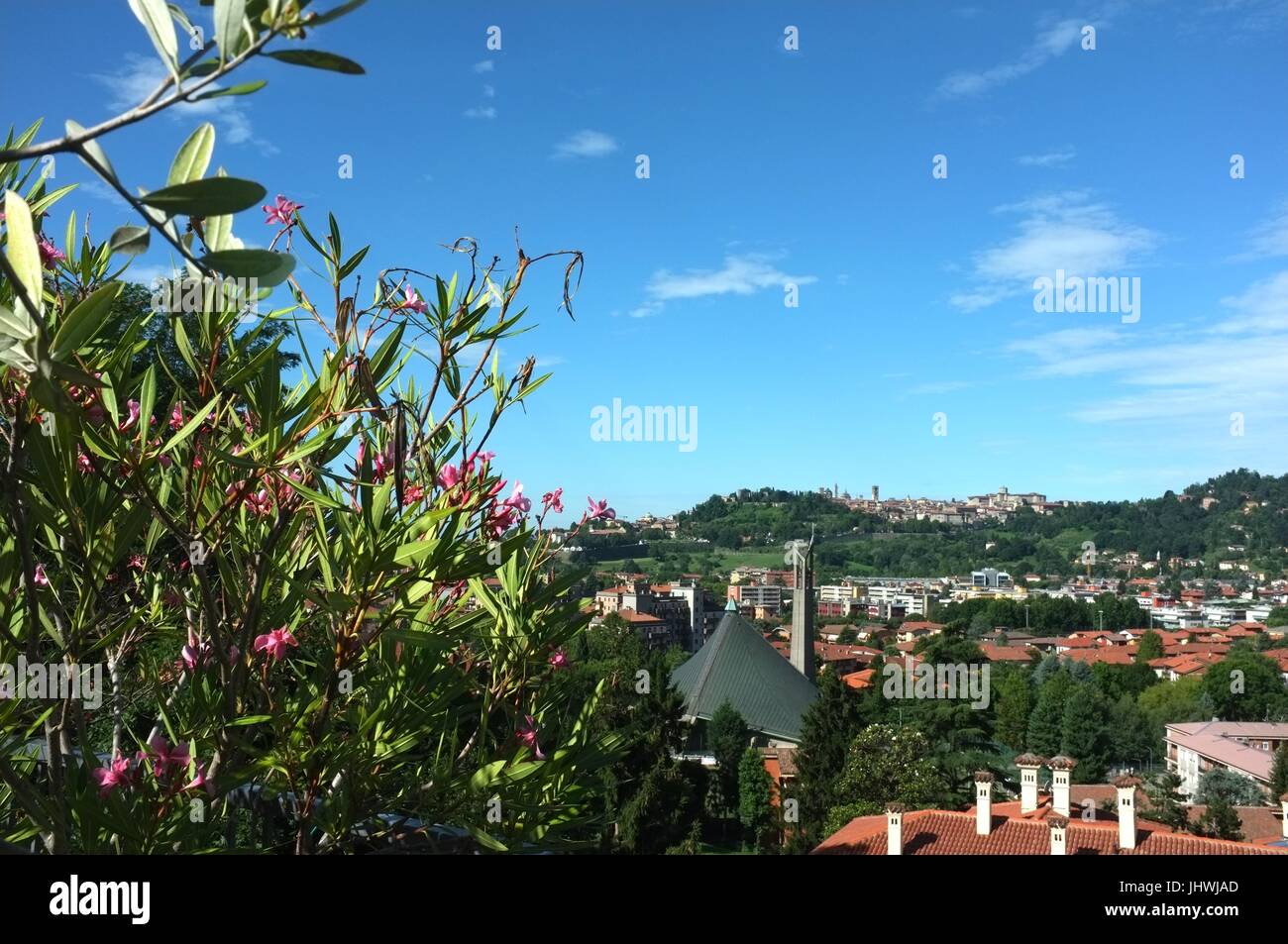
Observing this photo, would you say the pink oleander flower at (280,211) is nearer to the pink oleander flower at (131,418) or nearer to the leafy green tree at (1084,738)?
the pink oleander flower at (131,418)

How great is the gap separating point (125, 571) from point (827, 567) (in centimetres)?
4571

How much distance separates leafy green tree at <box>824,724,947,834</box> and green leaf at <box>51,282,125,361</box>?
15.6 m

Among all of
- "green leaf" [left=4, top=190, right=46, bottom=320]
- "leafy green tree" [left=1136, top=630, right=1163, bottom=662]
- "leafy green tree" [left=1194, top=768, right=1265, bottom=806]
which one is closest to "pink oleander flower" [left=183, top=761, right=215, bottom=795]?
"green leaf" [left=4, top=190, right=46, bottom=320]

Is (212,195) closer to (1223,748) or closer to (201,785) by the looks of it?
(201,785)

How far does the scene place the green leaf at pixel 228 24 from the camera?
407mm

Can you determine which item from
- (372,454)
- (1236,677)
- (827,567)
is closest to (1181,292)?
(1236,677)

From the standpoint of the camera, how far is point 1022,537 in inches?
1501

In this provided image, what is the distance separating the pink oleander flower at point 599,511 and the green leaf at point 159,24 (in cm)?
142

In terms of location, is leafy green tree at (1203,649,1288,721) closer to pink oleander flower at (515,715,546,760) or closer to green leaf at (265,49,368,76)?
pink oleander flower at (515,715,546,760)

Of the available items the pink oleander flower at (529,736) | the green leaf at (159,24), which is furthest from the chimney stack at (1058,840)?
the pink oleander flower at (529,736)

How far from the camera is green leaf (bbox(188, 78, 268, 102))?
1.33 feet

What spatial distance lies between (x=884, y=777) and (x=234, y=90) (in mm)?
16545

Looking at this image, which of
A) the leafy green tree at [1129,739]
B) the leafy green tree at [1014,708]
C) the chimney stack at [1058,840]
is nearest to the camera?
the chimney stack at [1058,840]
